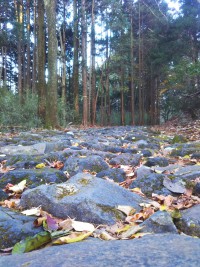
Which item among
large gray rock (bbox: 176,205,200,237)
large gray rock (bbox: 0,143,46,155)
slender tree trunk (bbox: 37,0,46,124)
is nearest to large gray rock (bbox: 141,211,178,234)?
large gray rock (bbox: 176,205,200,237)

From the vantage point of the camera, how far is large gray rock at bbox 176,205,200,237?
1.50 metres

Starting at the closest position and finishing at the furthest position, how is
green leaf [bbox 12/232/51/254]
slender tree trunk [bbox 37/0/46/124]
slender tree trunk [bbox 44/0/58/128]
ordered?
green leaf [bbox 12/232/51/254]
slender tree trunk [bbox 44/0/58/128]
slender tree trunk [bbox 37/0/46/124]

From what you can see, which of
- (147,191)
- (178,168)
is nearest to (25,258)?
(147,191)

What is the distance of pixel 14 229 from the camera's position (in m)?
1.44

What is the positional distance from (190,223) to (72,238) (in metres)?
0.63

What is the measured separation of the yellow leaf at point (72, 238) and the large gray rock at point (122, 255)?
5.4 inches

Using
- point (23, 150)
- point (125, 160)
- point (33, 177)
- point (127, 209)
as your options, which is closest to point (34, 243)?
point (127, 209)

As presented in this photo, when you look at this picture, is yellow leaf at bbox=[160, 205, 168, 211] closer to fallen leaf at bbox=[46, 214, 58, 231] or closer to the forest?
fallen leaf at bbox=[46, 214, 58, 231]

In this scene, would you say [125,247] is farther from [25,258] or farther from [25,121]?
[25,121]

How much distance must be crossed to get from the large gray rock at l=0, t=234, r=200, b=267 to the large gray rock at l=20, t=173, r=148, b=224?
0.53 metres

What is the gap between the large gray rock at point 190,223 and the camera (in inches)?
59.0

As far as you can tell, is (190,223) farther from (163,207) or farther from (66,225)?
(66,225)

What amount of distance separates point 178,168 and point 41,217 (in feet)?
5.02

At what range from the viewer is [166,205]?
1915 millimetres
